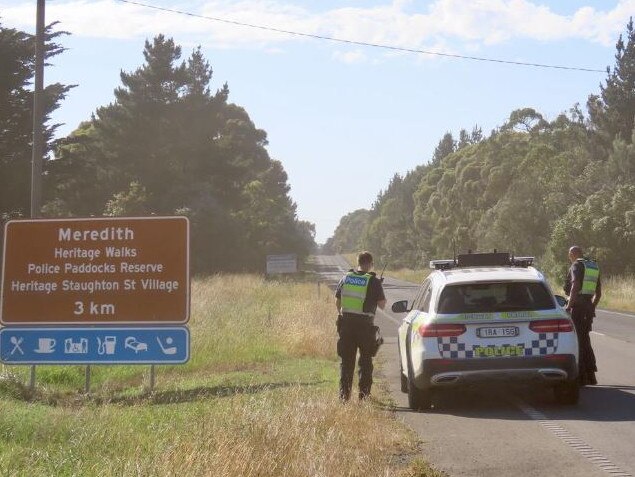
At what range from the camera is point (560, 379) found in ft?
36.4

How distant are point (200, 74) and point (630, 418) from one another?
2627 inches

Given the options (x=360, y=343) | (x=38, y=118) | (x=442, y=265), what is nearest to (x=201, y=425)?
(x=360, y=343)

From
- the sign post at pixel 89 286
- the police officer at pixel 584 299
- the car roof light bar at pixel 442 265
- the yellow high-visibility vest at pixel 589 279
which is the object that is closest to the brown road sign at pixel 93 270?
the sign post at pixel 89 286

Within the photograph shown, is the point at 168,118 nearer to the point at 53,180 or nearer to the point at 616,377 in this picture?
the point at 53,180

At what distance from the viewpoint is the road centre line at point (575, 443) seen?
788 centimetres

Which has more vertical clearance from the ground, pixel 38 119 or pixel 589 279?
pixel 38 119

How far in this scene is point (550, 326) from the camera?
11164 mm

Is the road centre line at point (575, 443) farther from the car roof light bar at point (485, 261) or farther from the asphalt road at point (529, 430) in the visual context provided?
the car roof light bar at point (485, 261)

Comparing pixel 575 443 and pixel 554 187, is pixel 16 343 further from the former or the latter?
pixel 554 187

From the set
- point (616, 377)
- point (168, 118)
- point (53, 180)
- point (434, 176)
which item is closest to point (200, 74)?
point (168, 118)

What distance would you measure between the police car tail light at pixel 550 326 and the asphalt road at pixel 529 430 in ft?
2.90

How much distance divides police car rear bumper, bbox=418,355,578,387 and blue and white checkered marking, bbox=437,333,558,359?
56 millimetres

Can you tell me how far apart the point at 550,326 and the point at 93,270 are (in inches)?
245

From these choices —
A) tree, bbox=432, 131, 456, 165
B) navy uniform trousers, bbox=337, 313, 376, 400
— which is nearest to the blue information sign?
navy uniform trousers, bbox=337, 313, 376, 400
